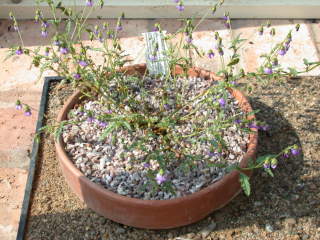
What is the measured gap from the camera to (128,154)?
2.07 meters

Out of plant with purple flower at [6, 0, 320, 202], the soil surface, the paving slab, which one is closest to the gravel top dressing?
plant with purple flower at [6, 0, 320, 202]

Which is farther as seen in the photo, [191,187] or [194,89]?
[194,89]

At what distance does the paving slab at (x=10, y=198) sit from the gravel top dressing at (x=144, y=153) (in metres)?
0.35

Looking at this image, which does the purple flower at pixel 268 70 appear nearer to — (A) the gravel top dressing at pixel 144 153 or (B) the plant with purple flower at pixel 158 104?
(B) the plant with purple flower at pixel 158 104

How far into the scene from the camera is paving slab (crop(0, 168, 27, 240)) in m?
2.12

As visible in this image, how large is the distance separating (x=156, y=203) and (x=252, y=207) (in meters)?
0.46

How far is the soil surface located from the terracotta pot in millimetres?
52

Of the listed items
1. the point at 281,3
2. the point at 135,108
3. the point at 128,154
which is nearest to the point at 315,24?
the point at 281,3

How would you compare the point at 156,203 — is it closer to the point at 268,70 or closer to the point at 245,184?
the point at 245,184

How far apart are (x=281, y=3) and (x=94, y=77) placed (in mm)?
1660

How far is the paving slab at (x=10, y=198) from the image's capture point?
212 centimetres

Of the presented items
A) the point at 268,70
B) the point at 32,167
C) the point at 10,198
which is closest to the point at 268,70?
the point at 268,70

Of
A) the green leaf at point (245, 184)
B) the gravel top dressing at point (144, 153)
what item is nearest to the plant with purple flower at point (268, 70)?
the gravel top dressing at point (144, 153)

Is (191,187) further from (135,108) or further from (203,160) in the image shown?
(135,108)
